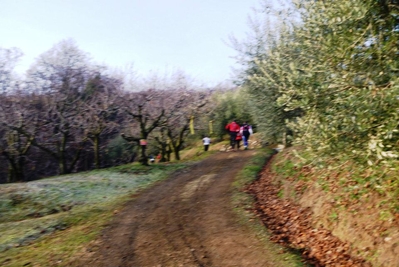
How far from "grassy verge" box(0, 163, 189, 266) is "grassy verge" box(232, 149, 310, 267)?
4.14 m

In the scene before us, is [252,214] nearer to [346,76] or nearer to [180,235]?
[180,235]

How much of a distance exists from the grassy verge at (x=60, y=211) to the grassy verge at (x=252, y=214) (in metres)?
4.14

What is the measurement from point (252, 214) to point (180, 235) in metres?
2.58

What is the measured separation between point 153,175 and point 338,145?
13.2 meters

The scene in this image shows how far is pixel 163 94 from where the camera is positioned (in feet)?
77.7

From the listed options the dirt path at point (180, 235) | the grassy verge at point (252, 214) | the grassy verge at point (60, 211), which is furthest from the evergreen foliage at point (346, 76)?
the grassy verge at point (60, 211)

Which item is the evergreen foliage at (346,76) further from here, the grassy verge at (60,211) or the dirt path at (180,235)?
the grassy verge at (60,211)

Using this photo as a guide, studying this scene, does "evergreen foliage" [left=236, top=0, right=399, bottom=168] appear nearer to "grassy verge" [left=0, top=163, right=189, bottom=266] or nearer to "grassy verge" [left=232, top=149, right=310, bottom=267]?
"grassy verge" [left=232, top=149, right=310, bottom=267]

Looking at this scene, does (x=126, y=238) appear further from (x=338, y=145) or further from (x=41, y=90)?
(x=41, y=90)

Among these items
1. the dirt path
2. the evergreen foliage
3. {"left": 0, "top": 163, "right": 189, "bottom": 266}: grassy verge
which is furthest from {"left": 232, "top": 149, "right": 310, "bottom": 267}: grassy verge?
{"left": 0, "top": 163, "right": 189, "bottom": 266}: grassy verge

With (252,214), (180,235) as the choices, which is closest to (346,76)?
(252,214)

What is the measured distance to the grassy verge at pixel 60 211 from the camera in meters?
9.13

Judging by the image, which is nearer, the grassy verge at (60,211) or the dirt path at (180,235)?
the dirt path at (180,235)

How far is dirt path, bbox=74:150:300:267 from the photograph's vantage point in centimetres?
791
